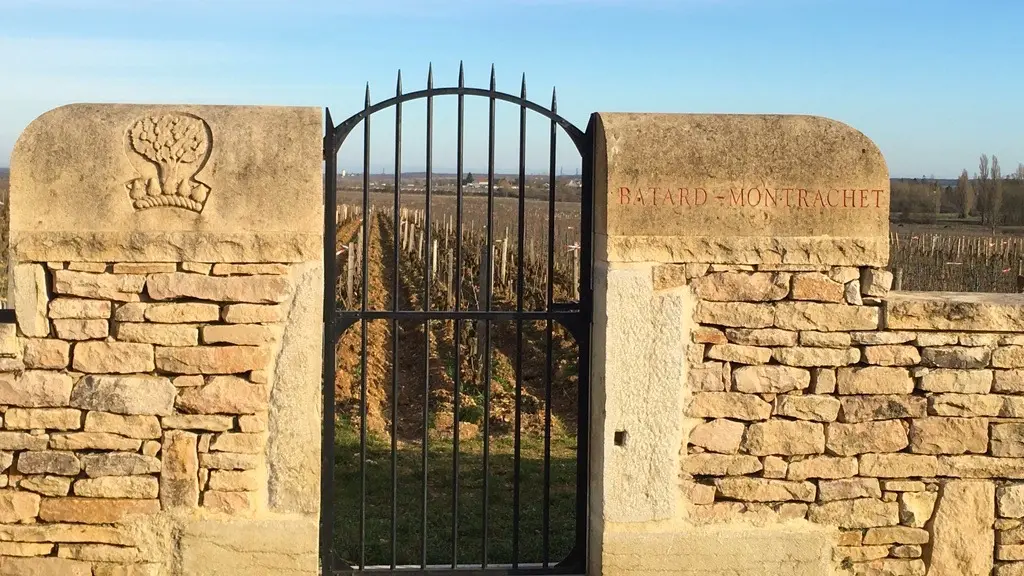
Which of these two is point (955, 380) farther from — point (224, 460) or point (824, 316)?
point (224, 460)

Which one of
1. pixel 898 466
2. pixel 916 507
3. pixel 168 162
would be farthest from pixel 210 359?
pixel 916 507

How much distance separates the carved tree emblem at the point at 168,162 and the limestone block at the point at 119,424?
875 millimetres

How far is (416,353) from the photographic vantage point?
504 inches

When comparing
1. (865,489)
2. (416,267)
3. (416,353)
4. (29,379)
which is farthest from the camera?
(416,267)

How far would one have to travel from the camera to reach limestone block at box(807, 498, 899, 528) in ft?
13.8

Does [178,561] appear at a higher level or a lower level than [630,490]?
lower

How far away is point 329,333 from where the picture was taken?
412 cm

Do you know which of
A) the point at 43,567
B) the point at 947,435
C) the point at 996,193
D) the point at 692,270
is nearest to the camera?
the point at 43,567

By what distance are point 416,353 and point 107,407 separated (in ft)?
29.1

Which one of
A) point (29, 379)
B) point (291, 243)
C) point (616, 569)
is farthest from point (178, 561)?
point (616, 569)

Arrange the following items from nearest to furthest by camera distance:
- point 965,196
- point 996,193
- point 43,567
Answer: point 43,567 → point 996,193 → point 965,196

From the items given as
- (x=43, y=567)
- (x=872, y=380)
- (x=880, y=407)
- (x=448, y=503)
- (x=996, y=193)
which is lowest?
(x=448, y=503)

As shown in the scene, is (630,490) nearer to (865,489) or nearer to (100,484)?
(865,489)

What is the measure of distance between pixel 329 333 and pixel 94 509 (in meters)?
1.22
